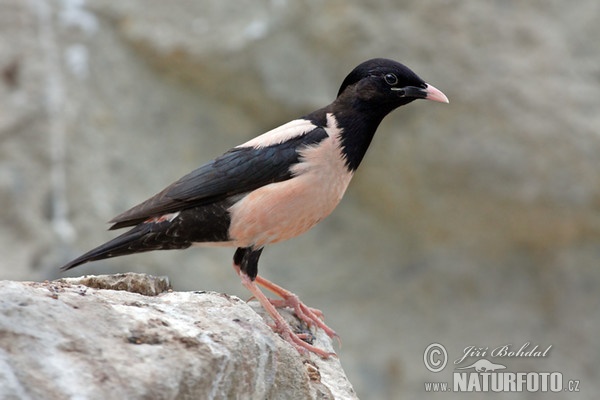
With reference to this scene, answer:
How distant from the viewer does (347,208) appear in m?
8.07

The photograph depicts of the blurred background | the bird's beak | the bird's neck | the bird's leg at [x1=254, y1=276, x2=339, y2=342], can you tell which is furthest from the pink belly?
the blurred background

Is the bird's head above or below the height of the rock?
above

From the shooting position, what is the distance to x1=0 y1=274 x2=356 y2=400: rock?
2.66 m

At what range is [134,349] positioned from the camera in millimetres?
2861

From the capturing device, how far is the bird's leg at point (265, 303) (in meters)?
4.36

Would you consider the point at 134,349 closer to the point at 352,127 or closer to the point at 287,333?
the point at 287,333

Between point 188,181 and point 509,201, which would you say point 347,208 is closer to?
point 509,201

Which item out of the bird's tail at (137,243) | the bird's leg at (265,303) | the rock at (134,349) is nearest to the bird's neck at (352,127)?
the bird's leg at (265,303)

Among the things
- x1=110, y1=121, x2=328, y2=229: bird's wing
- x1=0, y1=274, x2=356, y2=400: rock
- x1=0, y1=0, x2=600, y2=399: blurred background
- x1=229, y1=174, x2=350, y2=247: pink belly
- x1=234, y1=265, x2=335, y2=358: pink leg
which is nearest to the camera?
x1=0, y1=274, x2=356, y2=400: rock

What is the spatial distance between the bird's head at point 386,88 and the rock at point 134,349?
5.57 feet

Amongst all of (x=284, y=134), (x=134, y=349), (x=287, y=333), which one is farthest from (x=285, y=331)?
(x=134, y=349)

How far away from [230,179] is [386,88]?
3.01 feet

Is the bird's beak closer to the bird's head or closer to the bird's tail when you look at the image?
the bird's head

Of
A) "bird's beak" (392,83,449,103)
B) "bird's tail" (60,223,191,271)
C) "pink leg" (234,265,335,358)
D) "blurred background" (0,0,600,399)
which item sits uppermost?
"blurred background" (0,0,600,399)
